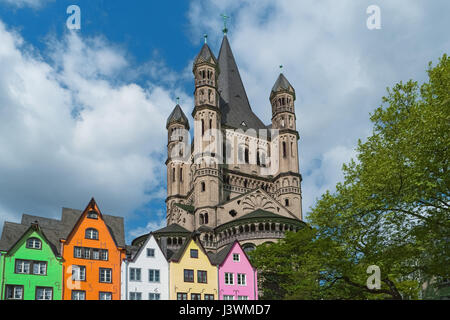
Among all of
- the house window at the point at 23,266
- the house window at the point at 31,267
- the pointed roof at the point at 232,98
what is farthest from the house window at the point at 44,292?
the pointed roof at the point at 232,98

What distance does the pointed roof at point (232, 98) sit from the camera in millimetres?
105156

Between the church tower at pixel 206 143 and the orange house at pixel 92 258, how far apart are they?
114 feet

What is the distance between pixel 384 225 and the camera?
30812mm

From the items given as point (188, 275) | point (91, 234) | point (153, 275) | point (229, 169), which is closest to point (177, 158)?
point (229, 169)

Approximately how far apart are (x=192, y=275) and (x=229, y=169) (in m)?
46.5

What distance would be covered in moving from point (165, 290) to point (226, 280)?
679cm

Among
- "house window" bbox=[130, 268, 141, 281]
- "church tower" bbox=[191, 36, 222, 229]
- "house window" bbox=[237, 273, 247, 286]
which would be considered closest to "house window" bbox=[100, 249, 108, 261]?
"house window" bbox=[130, 268, 141, 281]

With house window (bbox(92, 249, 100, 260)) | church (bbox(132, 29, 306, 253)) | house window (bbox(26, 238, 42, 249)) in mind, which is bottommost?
house window (bbox(92, 249, 100, 260))

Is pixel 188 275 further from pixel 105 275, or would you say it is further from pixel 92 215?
pixel 92 215

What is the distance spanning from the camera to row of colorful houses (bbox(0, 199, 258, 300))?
42062 millimetres

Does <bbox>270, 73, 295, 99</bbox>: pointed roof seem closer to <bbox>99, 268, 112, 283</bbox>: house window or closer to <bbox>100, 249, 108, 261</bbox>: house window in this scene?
<bbox>100, 249, 108, 261</bbox>: house window

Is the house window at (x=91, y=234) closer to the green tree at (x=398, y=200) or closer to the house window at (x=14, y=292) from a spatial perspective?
the house window at (x=14, y=292)

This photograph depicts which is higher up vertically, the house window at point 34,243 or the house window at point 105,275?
the house window at point 34,243

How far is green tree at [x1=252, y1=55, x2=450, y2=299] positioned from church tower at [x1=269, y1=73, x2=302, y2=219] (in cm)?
5612
